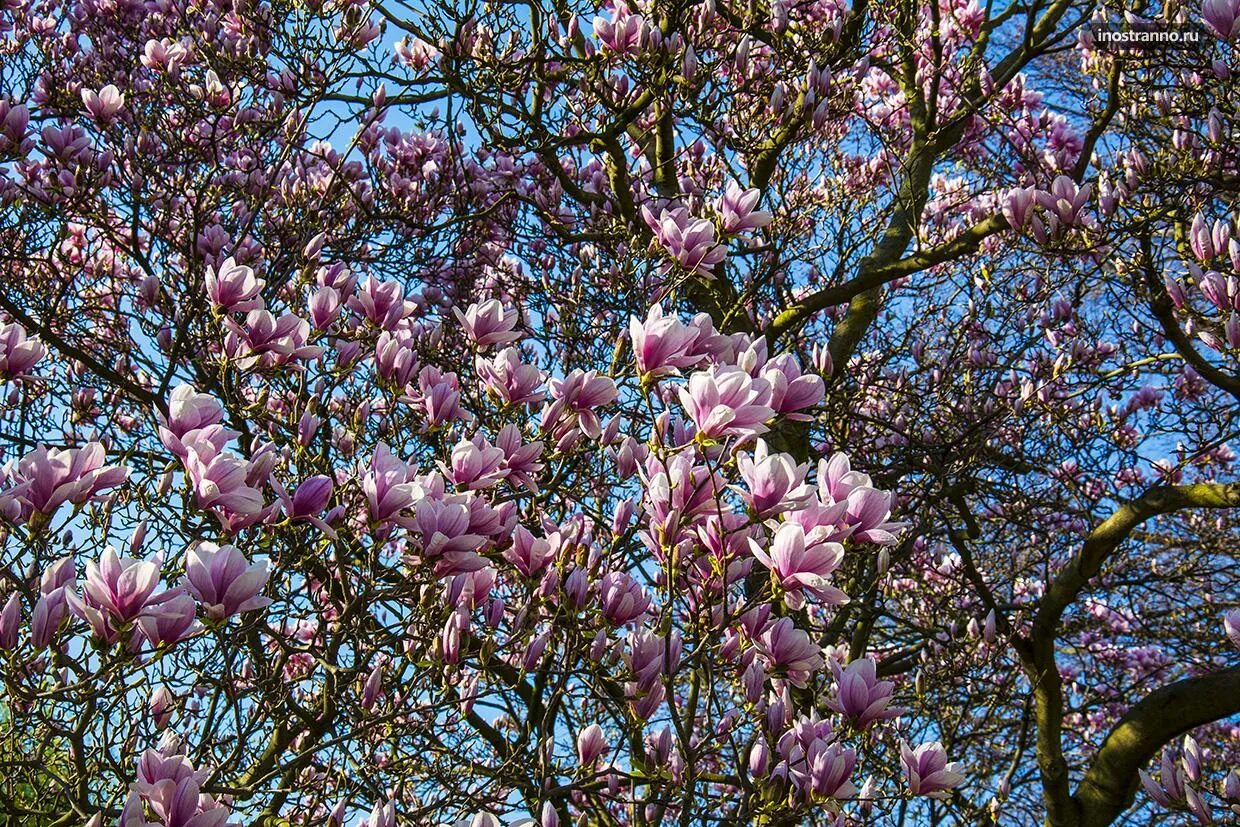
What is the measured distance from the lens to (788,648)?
1.95 metres

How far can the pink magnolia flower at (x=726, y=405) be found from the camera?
174cm

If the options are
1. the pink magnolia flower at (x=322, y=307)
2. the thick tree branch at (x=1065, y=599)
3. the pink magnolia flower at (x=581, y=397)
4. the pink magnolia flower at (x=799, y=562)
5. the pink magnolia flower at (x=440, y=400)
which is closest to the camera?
the pink magnolia flower at (x=799, y=562)

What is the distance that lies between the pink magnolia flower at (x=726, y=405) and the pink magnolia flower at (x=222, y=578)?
0.81 metres

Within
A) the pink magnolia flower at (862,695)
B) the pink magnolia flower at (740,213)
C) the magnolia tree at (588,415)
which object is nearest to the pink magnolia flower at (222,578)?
the magnolia tree at (588,415)

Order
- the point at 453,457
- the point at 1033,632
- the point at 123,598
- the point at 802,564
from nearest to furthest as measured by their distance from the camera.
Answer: the point at 123,598 < the point at 802,564 < the point at 453,457 < the point at 1033,632

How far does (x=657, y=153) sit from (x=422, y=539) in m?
3.84

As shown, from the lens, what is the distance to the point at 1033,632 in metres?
4.32

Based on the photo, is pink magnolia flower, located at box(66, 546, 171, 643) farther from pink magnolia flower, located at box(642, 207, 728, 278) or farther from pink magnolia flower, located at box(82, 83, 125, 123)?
pink magnolia flower, located at box(82, 83, 125, 123)

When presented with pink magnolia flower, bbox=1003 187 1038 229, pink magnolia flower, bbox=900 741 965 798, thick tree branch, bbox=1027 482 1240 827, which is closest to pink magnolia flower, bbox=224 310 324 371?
pink magnolia flower, bbox=900 741 965 798

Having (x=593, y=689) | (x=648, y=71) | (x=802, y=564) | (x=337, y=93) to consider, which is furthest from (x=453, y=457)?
(x=337, y=93)

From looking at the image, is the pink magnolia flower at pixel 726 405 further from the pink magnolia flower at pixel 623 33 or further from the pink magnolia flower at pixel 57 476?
the pink magnolia flower at pixel 623 33

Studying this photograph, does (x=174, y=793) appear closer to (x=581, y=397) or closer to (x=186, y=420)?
(x=186, y=420)

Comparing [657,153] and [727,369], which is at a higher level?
[657,153]

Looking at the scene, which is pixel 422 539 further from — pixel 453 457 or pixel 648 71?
pixel 648 71
